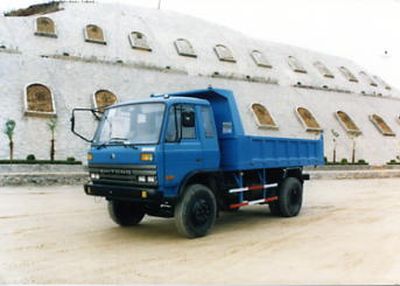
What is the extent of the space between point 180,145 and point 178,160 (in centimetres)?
30

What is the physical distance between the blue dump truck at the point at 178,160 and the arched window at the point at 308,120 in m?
27.6

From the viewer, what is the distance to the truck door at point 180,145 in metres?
8.06

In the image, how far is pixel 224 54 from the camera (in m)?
44.6

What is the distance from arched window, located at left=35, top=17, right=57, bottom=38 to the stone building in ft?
0.30

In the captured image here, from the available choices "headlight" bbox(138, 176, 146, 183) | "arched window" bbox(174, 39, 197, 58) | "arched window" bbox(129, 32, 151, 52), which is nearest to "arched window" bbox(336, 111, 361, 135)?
"arched window" bbox(174, 39, 197, 58)

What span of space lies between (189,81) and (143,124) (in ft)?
92.7

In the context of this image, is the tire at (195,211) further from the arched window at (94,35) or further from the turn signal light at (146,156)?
the arched window at (94,35)

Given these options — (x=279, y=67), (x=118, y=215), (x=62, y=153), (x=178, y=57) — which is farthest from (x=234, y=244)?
(x=279, y=67)

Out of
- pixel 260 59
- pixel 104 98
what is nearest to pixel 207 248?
pixel 104 98

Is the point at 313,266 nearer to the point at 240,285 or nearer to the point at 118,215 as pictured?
the point at 240,285

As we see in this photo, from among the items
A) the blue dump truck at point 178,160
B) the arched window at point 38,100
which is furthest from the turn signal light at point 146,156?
the arched window at point 38,100

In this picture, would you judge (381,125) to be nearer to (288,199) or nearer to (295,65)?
(295,65)

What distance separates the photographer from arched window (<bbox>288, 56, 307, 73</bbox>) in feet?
160

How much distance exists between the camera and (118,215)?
32.6ft
